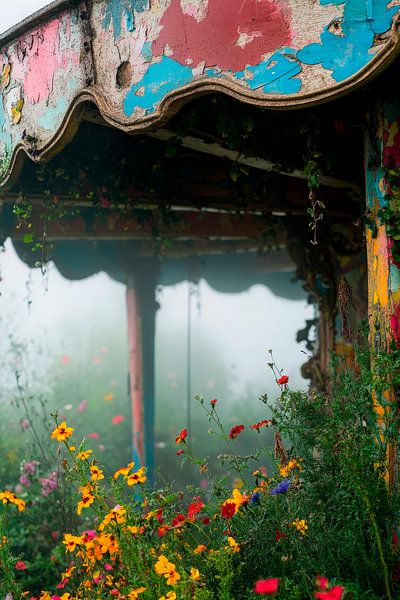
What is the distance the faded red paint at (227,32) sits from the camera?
2.45m

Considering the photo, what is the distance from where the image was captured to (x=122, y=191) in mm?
4223

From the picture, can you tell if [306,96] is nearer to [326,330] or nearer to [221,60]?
[221,60]

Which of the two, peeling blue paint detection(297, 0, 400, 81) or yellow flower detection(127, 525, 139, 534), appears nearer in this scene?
peeling blue paint detection(297, 0, 400, 81)

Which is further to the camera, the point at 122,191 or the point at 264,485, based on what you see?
the point at 122,191

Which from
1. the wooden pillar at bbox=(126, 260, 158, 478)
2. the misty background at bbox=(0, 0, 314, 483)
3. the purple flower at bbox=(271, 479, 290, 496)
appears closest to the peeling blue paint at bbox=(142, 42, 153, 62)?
the purple flower at bbox=(271, 479, 290, 496)

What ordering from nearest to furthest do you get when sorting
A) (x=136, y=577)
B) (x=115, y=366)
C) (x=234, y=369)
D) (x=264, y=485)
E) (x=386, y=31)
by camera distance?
(x=386, y=31) → (x=136, y=577) → (x=264, y=485) → (x=115, y=366) → (x=234, y=369)

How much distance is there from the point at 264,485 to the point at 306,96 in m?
1.60

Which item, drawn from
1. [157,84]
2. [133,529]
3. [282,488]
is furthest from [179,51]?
[133,529]

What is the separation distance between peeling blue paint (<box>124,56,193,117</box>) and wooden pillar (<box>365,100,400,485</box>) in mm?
795

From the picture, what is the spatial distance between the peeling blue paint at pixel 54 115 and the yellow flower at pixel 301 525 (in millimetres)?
2034

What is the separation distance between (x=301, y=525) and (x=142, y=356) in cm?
537

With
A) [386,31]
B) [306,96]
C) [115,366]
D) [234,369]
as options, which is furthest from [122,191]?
[234,369]

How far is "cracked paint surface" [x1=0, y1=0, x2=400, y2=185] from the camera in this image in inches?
91.9

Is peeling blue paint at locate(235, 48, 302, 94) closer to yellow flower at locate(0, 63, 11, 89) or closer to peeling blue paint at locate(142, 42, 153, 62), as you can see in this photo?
peeling blue paint at locate(142, 42, 153, 62)
